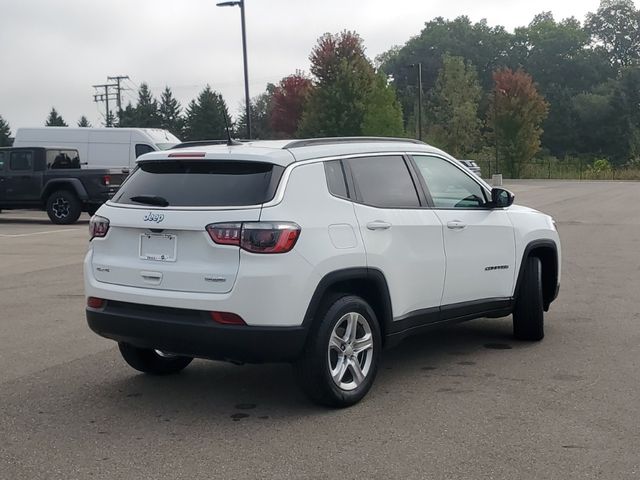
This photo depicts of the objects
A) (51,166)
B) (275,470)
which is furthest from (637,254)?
(51,166)

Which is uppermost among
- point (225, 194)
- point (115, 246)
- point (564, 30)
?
point (564, 30)

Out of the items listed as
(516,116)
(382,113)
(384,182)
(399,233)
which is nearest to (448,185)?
(384,182)

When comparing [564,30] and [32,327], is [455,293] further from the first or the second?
[564,30]

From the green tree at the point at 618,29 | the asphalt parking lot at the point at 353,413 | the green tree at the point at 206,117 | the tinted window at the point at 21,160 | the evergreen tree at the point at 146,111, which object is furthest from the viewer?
the green tree at the point at 618,29

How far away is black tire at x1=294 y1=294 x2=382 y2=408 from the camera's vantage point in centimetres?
517

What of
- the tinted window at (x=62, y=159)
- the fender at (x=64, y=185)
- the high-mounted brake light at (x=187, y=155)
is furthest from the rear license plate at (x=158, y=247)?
the tinted window at (x=62, y=159)

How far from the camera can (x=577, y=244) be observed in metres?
15.4

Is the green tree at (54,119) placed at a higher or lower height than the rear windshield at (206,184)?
higher

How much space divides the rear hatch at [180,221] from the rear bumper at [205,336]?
18cm

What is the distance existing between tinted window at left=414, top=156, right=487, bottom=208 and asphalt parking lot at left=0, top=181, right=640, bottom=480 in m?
→ 1.24

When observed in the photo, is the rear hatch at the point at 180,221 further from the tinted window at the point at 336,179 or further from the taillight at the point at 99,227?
the tinted window at the point at 336,179

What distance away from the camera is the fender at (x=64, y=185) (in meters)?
21.1

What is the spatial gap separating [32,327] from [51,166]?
595 inches

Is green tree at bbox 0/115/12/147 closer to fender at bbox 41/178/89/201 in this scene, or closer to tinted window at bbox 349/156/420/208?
fender at bbox 41/178/89/201
